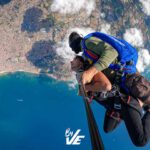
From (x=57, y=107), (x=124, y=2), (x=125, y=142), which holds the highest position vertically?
(x=124, y=2)

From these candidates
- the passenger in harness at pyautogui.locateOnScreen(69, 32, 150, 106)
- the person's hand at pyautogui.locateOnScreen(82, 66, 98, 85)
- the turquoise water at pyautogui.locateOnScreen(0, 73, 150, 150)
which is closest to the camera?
the person's hand at pyautogui.locateOnScreen(82, 66, 98, 85)

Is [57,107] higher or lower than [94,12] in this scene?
lower

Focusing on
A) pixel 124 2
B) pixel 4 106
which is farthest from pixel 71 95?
pixel 124 2

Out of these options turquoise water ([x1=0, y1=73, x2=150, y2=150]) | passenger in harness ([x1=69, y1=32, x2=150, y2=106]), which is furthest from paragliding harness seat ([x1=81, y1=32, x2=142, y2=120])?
turquoise water ([x1=0, y1=73, x2=150, y2=150])

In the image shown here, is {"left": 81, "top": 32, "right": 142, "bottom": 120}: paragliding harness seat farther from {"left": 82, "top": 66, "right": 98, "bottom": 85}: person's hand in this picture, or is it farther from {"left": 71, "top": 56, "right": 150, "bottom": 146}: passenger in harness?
{"left": 82, "top": 66, "right": 98, "bottom": 85}: person's hand

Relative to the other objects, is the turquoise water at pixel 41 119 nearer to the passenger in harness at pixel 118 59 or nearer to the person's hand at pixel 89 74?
the passenger in harness at pixel 118 59

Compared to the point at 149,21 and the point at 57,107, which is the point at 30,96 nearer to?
the point at 57,107
